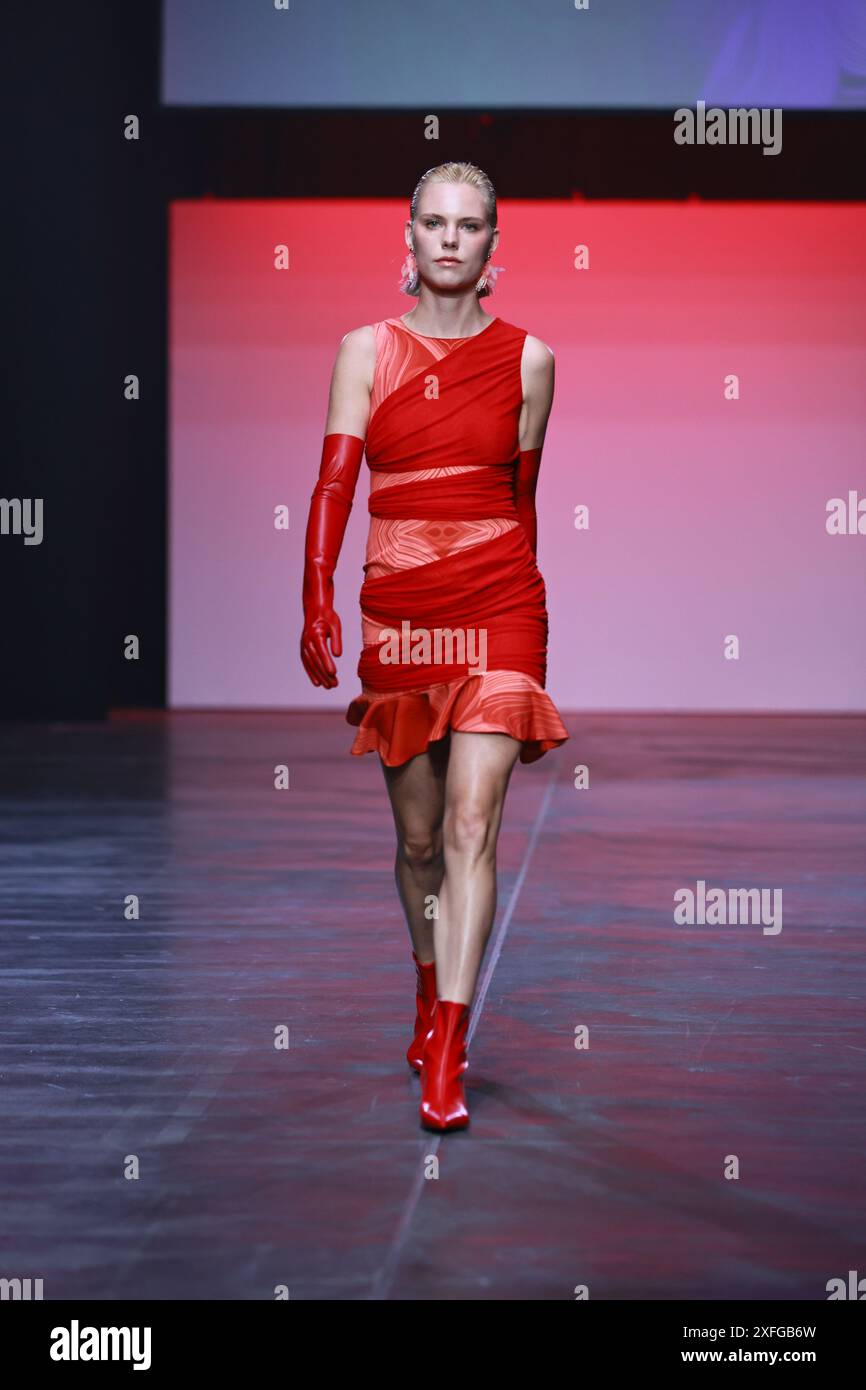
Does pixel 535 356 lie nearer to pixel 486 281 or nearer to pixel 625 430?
pixel 486 281

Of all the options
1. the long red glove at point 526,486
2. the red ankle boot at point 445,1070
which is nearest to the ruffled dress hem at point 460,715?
the long red glove at point 526,486

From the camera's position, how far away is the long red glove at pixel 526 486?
3.19 m

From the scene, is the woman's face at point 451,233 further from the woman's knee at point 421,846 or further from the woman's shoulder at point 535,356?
the woman's knee at point 421,846

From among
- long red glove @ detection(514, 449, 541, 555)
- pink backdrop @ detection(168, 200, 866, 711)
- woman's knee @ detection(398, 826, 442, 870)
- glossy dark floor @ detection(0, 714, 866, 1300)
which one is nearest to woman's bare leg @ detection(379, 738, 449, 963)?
woman's knee @ detection(398, 826, 442, 870)

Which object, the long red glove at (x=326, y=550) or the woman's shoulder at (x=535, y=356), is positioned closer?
the long red glove at (x=326, y=550)

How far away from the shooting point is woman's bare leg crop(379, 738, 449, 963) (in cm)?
312

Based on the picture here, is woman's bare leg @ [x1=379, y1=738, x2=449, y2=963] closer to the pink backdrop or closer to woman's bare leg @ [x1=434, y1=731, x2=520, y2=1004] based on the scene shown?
woman's bare leg @ [x1=434, y1=731, x2=520, y2=1004]

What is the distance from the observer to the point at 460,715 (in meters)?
2.99

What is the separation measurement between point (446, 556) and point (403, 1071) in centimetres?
85

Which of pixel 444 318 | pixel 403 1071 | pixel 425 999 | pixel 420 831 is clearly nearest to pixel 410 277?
pixel 444 318

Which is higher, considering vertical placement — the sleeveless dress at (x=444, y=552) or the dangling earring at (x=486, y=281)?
the dangling earring at (x=486, y=281)

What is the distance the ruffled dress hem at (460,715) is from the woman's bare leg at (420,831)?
0.03m

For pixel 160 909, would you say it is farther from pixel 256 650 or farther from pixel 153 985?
pixel 256 650

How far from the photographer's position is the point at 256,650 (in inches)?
465
